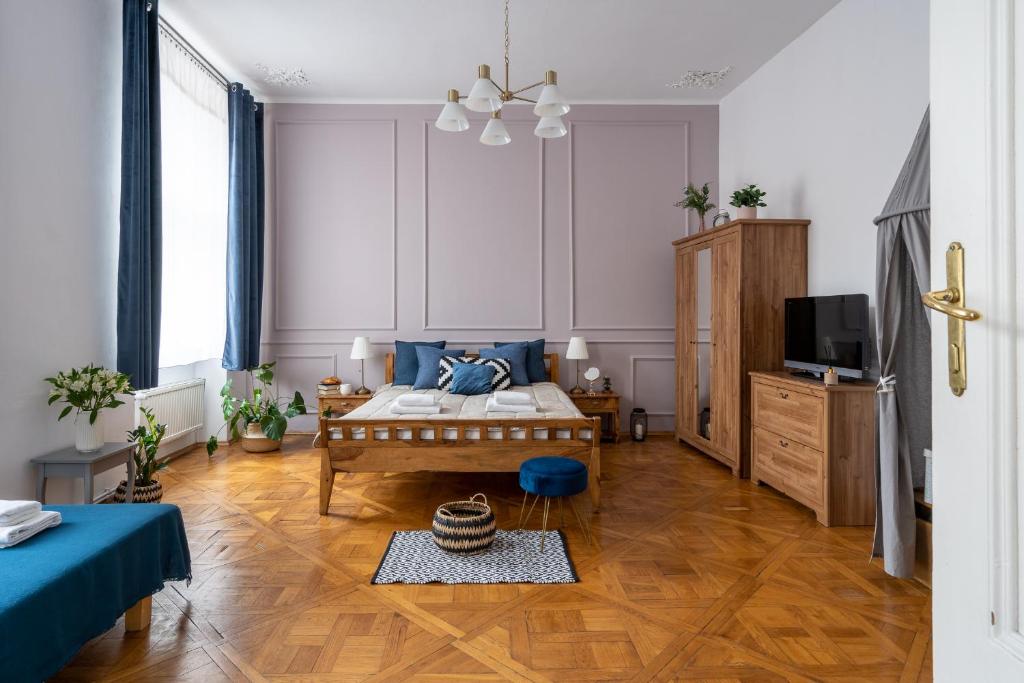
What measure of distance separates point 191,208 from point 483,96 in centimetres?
289

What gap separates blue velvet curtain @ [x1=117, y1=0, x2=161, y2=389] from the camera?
355 cm

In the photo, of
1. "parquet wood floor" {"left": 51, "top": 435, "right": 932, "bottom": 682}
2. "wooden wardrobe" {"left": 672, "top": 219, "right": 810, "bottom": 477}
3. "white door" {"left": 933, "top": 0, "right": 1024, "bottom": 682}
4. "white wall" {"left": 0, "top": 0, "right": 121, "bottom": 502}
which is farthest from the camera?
"wooden wardrobe" {"left": 672, "top": 219, "right": 810, "bottom": 477}

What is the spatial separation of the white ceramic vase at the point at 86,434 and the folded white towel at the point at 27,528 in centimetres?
111

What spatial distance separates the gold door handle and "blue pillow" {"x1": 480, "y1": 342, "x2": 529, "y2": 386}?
451 cm

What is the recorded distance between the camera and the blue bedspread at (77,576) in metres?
1.52

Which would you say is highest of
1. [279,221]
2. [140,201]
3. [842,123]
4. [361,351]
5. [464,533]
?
[842,123]

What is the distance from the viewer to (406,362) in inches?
214

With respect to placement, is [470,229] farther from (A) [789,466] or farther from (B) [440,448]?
(A) [789,466]

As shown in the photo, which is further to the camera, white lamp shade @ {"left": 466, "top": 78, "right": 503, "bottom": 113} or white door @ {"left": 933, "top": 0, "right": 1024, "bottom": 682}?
white lamp shade @ {"left": 466, "top": 78, "right": 503, "bottom": 113}

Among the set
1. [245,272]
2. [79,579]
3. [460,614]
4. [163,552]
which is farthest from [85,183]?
[460,614]

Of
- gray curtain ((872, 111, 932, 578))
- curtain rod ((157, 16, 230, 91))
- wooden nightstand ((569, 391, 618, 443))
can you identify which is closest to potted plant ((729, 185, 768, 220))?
gray curtain ((872, 111, 932, 578))

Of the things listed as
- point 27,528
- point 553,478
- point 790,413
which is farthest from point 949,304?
point 790,413

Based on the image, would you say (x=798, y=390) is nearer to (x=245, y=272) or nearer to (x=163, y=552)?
(x=163, y=552)

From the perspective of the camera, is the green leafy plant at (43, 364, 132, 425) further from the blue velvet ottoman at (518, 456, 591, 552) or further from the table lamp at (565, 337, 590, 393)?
the table lamp at (565, 337, 590, 393)
